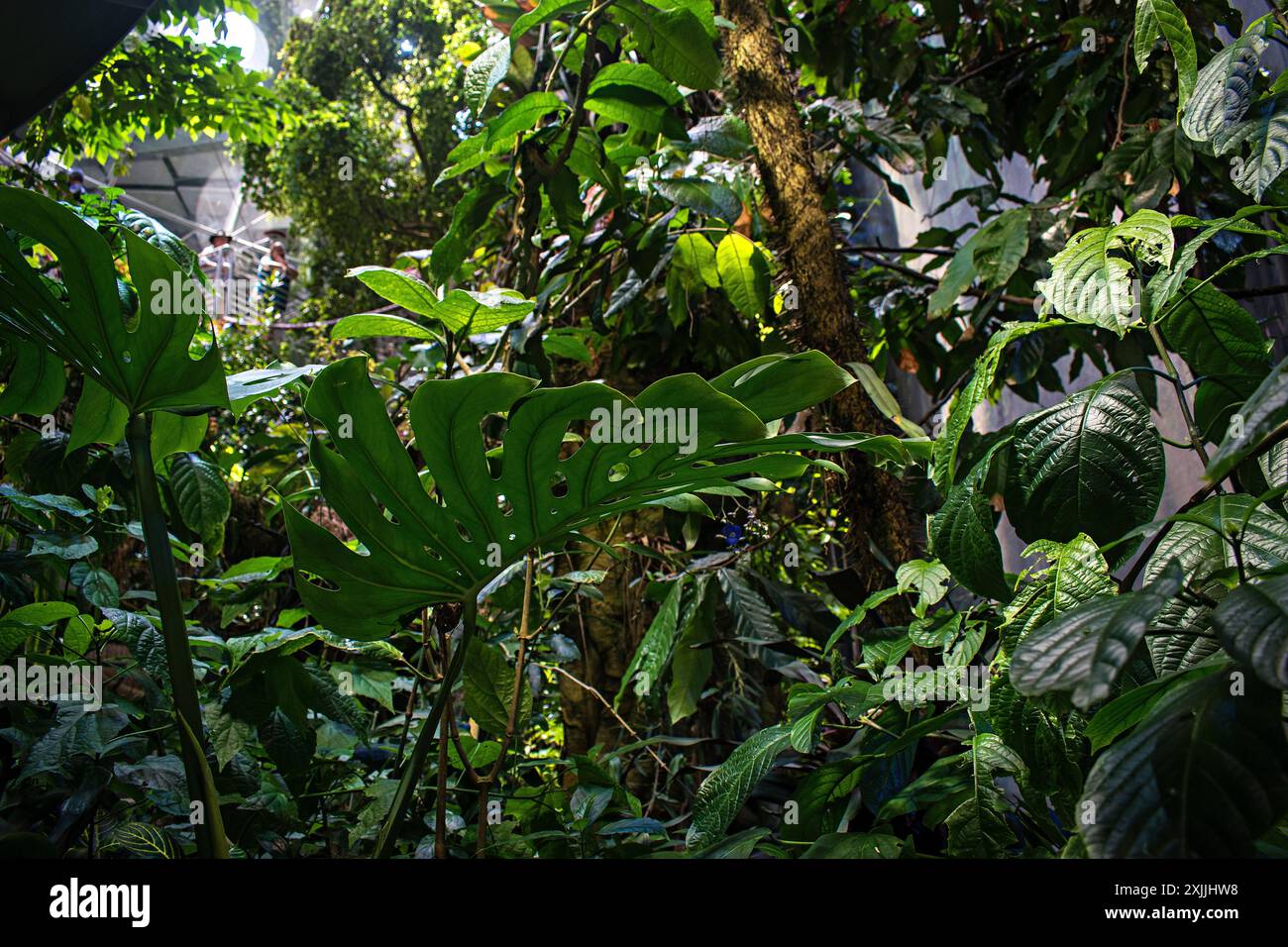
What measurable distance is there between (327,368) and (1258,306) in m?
2.03

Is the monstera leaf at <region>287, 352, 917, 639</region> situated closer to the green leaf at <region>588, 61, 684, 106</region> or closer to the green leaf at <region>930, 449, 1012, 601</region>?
the green leaf at <region>930, 449, 1012, 601</region>

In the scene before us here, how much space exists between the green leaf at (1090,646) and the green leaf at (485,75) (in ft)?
3.56

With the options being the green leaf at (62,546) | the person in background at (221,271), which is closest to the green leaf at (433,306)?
the green leaf at (62,546)

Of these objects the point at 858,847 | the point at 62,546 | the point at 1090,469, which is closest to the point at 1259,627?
the point at 1090,469

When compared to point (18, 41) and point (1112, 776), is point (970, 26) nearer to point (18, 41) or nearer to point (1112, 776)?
point (18, 41)

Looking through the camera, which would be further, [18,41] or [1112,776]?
[18,41]

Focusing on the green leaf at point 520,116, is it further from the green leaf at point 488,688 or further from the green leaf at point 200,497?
the green leaf at point 488,688

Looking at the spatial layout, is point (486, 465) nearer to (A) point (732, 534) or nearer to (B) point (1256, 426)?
(B) point (1256, 426)

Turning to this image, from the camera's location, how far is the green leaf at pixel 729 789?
0.90 m

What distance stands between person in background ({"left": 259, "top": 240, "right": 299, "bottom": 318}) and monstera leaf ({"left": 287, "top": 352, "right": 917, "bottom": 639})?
5362 mm

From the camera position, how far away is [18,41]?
910 millimetres

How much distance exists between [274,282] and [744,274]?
5.29 meters

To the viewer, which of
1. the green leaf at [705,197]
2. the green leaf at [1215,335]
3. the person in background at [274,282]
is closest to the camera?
the green leaf at [1215,335]

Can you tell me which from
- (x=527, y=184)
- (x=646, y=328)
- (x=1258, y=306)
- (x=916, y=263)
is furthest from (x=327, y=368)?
(x=916, y=263)
